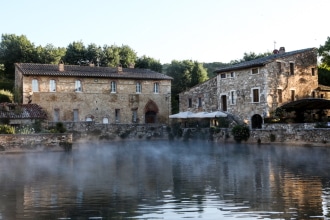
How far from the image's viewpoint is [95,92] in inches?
1663

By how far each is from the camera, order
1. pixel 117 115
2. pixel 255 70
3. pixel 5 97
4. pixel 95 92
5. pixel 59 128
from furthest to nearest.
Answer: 1. pixel 117 115
2. pixel 95 92
3. pixel 5 97
4. pixel 255 70
5. pixel 59 128

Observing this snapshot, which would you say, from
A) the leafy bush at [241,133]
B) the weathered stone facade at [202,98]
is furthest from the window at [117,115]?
the leafy bush at [241,133]

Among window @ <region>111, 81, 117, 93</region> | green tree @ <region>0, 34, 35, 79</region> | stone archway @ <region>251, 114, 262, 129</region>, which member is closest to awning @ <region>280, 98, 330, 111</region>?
stone archway @ <region>251, 114, 262, 129</region>

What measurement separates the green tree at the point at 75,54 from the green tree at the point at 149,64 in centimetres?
759

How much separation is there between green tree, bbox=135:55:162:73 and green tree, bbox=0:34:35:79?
14.6 meters

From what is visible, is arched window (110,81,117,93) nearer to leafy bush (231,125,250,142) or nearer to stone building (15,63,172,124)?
stone building (15,63,172,124)

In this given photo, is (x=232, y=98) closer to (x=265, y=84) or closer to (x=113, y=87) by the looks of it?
(x=265, y=84)

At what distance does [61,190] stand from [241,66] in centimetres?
2941

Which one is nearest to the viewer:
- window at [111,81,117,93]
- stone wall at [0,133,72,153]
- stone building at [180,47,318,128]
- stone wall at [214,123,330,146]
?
stone wall at [0,133,72,153]

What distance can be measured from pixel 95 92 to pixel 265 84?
1691 cm

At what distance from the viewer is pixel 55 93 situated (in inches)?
1581

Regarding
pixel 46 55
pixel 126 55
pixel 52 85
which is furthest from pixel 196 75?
pixel 52 85

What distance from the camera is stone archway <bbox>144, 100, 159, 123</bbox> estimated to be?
1765 inches

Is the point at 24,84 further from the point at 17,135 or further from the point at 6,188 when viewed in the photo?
the point at 6,188
